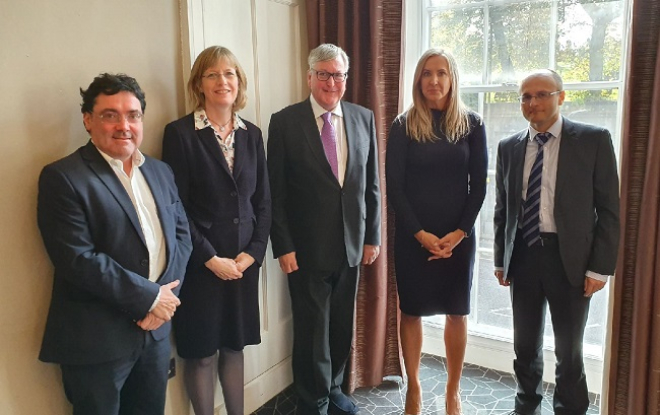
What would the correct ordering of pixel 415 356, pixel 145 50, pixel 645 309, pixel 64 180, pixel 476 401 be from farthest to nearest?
1. pixel 476 401
2. pixel 415 356
3. pixel 645 309
4. pixel 145 50
5. pixel 64 180

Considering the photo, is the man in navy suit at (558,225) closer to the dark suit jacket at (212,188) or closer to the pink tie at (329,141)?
the pink tie at (329,141)

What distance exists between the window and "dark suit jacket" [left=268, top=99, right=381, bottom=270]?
769mm

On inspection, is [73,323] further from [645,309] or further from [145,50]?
[645,309]

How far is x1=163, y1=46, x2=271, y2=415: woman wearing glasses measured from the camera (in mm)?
1887

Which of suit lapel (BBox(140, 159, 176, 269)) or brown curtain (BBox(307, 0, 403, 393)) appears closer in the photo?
suit lapel (BBox(140, 159, 176, 269))

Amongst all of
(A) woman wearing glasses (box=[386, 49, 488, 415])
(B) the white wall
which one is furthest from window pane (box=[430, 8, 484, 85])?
(B) the white wall

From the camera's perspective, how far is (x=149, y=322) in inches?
62.7

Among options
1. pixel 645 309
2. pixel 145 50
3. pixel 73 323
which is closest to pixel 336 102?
pixel 145 50

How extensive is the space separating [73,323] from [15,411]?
373mm

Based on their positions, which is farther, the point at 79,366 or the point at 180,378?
the point at 180,378

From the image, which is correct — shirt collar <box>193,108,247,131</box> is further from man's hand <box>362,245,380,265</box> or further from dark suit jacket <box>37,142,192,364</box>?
man's hand <box>362,245,380,265</box>

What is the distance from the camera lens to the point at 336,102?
7.07 feet

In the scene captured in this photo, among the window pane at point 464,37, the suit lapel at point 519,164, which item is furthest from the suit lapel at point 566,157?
the window pane at point 464,37

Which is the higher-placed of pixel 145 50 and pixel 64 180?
pixel 145 50
